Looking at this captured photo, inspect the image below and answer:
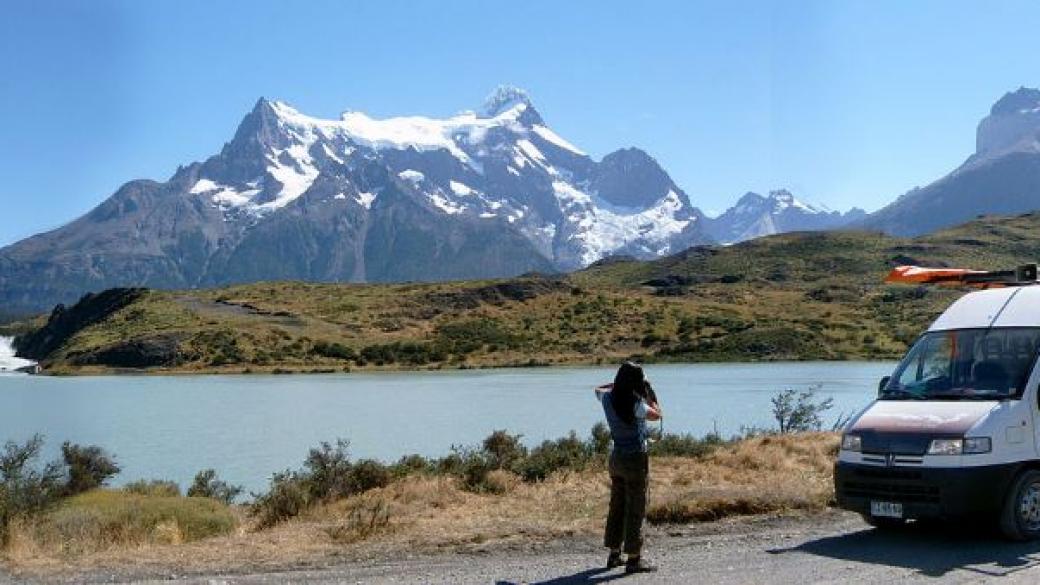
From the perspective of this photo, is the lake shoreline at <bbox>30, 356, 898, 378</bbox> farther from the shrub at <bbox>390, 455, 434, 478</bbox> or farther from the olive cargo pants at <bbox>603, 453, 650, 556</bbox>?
the olive cargo pants at <bbox>603, 453, 650, 556</bbox>

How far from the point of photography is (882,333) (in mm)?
90188

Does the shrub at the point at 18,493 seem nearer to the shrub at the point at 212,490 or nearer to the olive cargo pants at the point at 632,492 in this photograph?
the shrub at the point at 212,490

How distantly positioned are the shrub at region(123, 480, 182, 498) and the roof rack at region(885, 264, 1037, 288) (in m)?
15.2

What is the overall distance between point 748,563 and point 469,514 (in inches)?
195

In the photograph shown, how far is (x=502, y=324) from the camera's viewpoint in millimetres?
101312

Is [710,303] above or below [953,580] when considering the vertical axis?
above

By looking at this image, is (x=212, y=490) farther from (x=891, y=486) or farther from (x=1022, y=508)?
(x=1022, y=508)

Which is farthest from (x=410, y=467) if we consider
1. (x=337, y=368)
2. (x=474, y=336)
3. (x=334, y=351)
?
(x=474, y=336)

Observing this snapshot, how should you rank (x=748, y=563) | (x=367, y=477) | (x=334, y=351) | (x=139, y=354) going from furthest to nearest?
(x=334, y=351)
(x=139, y=354)
(x=367, y=477)
(x=748, y=563)

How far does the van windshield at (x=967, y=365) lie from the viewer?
1096cm

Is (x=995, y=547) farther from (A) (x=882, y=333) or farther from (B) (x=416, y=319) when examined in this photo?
(B) (x=416, y=319)

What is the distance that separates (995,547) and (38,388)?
6541 cm

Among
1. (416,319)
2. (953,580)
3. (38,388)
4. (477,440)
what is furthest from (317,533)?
(416,319)

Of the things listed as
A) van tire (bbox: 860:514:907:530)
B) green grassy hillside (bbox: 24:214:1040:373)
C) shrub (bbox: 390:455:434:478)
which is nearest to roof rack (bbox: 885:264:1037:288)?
van tire (bbox: 860:514:907:530)
